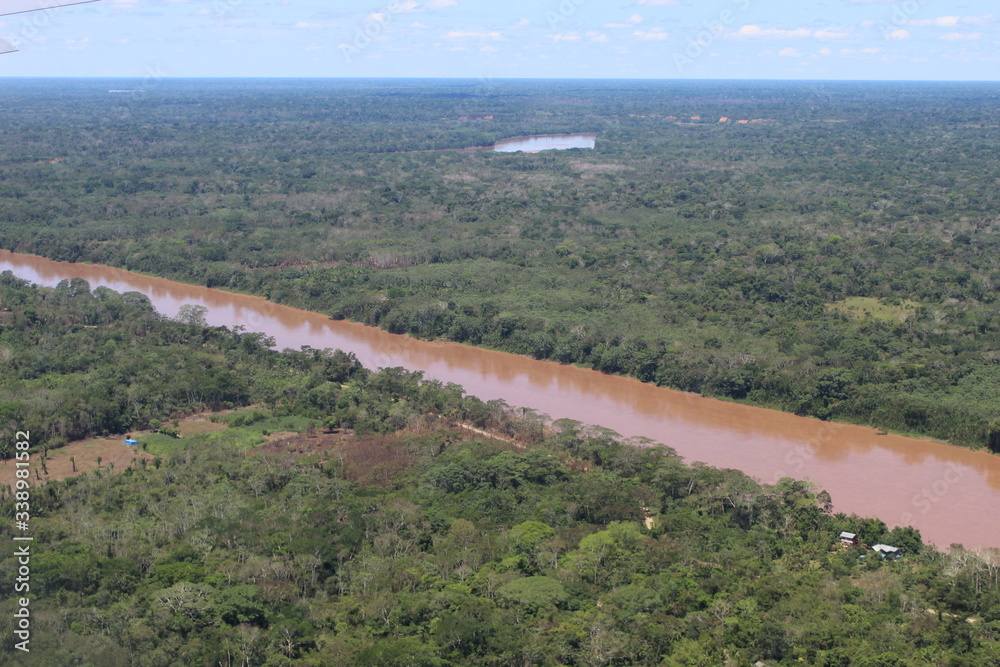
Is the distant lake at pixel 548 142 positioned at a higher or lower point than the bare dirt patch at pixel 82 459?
higher

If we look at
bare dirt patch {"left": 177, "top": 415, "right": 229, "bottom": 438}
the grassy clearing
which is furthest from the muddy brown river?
the grassy clearing

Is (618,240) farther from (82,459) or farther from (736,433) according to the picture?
(82,459)

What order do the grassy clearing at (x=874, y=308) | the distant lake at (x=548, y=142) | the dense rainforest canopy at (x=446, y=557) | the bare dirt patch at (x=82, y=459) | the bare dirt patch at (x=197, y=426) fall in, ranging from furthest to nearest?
the distant lake at (x=548, y=142), the grassy clearing at (x=874, y=308), the bare dirt patch at (x=197, y=426), the bare dirt patch at (x=82, y=459), the dense rainforest canopy at (x=446, y=557)

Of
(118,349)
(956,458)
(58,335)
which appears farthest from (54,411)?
(956,458)

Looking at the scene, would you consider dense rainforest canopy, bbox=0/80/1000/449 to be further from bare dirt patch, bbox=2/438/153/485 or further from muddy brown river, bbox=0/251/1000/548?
bare dirt patch, bbox=2/438/153/485

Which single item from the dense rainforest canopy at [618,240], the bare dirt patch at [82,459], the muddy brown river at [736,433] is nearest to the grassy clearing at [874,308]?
the dense rainforest canopy at [618,240]

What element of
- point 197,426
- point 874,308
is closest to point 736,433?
point 874,308

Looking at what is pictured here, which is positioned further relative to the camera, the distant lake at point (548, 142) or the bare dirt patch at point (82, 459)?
the distant lake at point (548, 142)

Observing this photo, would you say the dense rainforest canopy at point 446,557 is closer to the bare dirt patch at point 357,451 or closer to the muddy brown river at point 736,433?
the bare dirt patch at point 357,451
